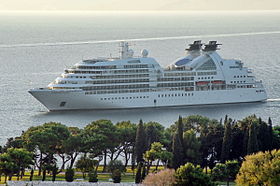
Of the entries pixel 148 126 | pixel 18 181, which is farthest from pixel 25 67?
pixel 18 181

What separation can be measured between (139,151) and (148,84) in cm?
3369

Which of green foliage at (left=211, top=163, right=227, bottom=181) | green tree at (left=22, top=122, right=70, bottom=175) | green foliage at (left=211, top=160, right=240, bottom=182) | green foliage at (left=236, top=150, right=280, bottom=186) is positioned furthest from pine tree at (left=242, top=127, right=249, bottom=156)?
green tree at (left=22, top=122, right=70, bottom=175)

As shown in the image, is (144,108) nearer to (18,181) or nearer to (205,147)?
(205,147)

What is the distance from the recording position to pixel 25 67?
123125mm

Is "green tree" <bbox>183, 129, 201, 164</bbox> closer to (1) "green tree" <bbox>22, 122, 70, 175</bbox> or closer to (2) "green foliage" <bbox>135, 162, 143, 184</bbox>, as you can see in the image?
(2) "green foliage" <bbox>135, 162, 143, 184</bbox>

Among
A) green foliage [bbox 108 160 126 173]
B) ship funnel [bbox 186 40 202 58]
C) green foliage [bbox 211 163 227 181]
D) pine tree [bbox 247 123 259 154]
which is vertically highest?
ship funnel [bbox 186 40 202 58]

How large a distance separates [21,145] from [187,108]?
35.6m

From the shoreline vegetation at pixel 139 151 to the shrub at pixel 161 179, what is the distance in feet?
2.76

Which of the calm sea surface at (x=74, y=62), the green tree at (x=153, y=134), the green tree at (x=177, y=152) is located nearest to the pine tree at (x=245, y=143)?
the green tree at (x=177, y=152)

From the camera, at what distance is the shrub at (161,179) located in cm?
5031

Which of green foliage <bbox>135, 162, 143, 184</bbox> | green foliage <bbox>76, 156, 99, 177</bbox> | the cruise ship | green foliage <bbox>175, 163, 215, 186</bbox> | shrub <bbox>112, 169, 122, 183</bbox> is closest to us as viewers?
green foliage <bbox>175, 163, 215, 186</bbox>

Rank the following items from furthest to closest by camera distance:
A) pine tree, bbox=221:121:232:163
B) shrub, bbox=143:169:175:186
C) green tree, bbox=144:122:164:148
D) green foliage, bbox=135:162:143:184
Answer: green tree, bbox=144:122:164:148, pine tree, bbox=221:121:232:163, green foliage, bbox=135:162:143:184, shrub, bbox=143:169:175:186

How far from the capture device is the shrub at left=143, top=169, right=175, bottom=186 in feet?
165

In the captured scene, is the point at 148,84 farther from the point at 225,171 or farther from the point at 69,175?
the point at 69,175
